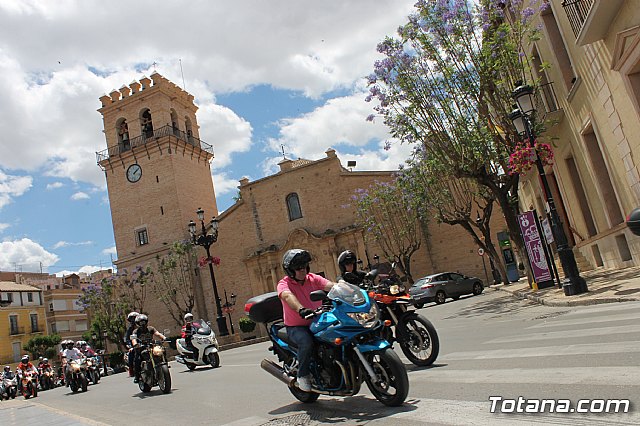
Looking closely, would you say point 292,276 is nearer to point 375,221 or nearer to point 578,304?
point 578,304

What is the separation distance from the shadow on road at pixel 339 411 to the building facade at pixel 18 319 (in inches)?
2168

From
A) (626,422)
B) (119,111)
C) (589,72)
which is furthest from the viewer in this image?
(119,111)

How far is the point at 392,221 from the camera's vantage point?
117 feet

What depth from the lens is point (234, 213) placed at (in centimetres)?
4438

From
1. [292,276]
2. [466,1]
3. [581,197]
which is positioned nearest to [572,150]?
[581,197]

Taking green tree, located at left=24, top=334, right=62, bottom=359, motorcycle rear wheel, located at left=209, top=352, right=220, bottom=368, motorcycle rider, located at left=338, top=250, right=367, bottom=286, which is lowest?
motorcycle rear wheel, located at left=209, top=352, right=220, bottom=368

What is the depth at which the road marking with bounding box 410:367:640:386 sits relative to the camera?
4055mm

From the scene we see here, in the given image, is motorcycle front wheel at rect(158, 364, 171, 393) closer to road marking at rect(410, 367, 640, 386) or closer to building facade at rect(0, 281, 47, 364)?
road marking at rect(410, 367, 640, 386)

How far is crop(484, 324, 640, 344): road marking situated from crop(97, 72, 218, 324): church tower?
125 ft

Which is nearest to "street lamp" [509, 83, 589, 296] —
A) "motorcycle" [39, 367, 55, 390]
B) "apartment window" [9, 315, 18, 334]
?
"motorcycle" [39, 367, 55, 390]

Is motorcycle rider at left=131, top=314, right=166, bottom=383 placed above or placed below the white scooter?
above

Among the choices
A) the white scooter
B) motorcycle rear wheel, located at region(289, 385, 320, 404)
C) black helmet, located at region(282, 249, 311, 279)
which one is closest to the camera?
black helmet, located at region(282, 249, 311, 279)

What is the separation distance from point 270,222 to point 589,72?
32050mm

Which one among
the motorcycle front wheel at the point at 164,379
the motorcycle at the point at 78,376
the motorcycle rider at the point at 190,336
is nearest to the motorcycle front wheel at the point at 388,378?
the motorcycle front wheel at the point at 164,379
